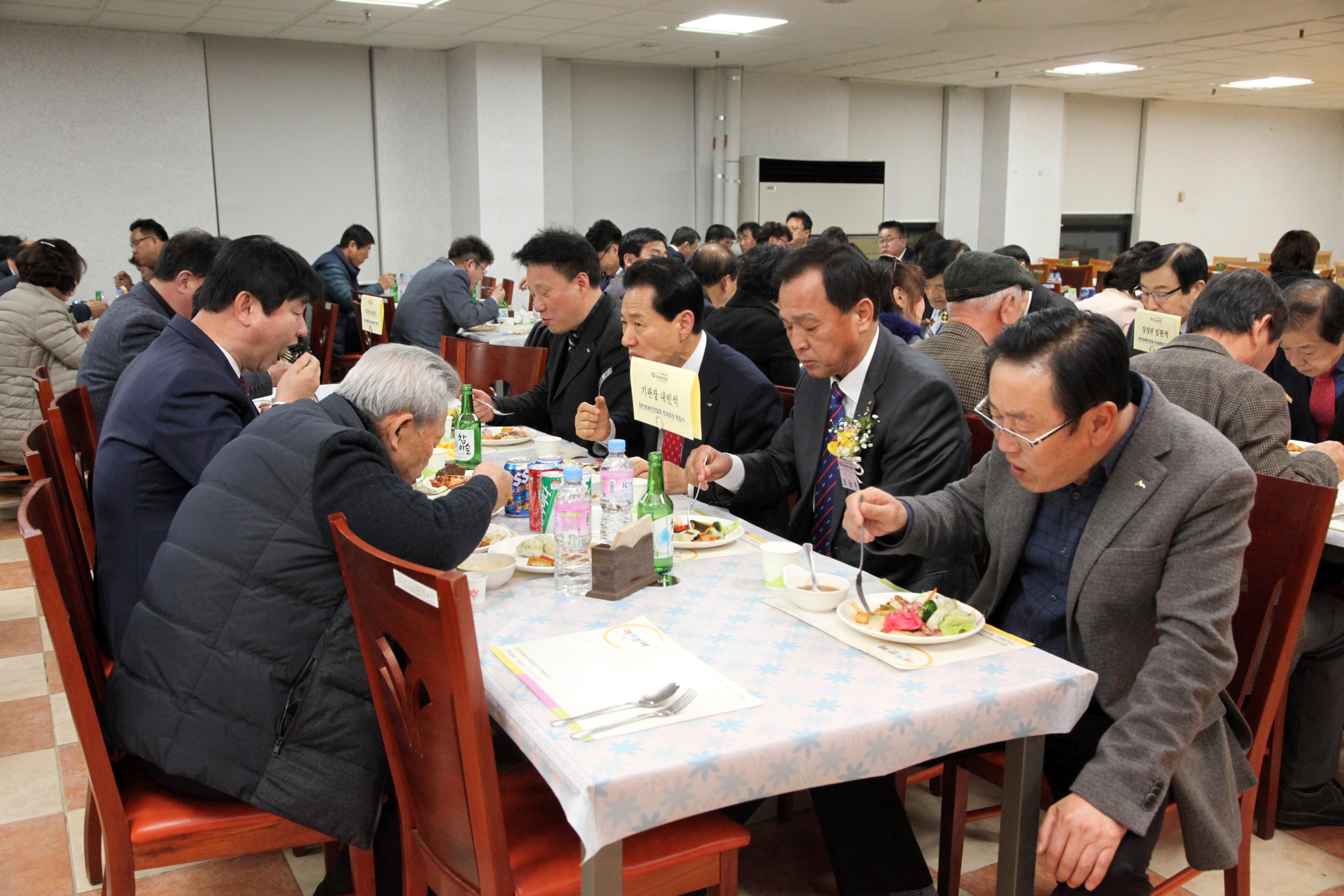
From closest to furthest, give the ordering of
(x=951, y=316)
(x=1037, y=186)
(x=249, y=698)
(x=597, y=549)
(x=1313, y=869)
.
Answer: (x=249, y=698) → (x=597, y=549) → (x=1313, y=869) → (x=951, y=316) → (x=1037, y=186)

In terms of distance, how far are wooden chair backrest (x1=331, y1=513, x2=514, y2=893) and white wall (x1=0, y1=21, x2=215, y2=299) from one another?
772 cm

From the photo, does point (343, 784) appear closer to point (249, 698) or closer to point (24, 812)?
point (249, 698)

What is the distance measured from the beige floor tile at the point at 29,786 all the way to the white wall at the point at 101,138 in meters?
6.22

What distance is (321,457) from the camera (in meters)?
1.47

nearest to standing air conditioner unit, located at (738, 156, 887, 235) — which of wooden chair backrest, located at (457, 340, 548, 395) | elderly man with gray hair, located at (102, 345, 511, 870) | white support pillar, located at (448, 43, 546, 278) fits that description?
white support pillar, located at (448, 43, 546, 278)

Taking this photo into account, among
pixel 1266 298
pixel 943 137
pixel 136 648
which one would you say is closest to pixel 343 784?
pixel 136 648

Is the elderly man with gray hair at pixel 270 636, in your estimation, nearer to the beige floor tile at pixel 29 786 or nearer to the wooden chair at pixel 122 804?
the wooden chair at pixel 122 804

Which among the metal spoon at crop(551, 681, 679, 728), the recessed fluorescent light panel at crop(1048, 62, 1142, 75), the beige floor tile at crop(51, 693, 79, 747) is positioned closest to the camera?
the metal spoon at crop(551, 681, 679, 728)

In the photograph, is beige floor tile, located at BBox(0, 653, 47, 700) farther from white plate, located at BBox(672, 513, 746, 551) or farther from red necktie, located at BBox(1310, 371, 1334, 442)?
red necktie, located at BBox(1310, 371, 1334, 442)

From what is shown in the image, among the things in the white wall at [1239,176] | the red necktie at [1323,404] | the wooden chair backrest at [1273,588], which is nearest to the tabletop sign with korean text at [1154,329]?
the red necktie at [1323,404]

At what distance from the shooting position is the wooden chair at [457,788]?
47.1 inches

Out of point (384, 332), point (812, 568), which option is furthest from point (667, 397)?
point (384, 332)

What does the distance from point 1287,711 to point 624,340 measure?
1865 mm

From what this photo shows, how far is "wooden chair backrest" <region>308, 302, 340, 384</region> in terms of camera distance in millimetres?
5285
